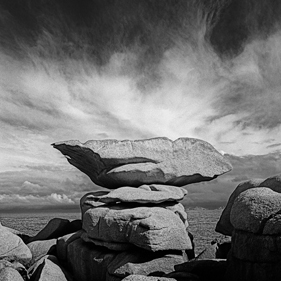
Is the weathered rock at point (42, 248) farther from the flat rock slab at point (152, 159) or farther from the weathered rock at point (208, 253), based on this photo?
the weathered rock at point (208, 253)

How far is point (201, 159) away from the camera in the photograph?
18.9 m

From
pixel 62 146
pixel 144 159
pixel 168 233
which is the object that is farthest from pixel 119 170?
pixel 168 233

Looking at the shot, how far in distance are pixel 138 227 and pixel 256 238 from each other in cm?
521

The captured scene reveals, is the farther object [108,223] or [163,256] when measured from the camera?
[108,223]

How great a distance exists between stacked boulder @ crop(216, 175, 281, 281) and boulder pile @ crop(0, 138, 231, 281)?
5.32 feet

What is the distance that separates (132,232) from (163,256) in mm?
1570

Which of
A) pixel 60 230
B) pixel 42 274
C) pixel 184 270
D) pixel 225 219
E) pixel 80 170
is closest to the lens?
pixel 184 270

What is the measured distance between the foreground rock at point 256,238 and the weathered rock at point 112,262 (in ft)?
10.4

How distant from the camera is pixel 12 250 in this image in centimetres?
1711

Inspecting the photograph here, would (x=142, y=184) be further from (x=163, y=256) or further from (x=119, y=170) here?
(x=163, y=256)

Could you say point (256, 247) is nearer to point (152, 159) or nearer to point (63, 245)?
point (152, 159)

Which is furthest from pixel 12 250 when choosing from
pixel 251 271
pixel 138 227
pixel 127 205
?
pixel 251 271

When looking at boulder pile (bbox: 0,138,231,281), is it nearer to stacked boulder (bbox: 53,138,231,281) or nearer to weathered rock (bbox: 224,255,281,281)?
stacked boulder (bbox: 53,138,231,281)

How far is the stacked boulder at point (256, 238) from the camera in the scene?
946 centimetres
